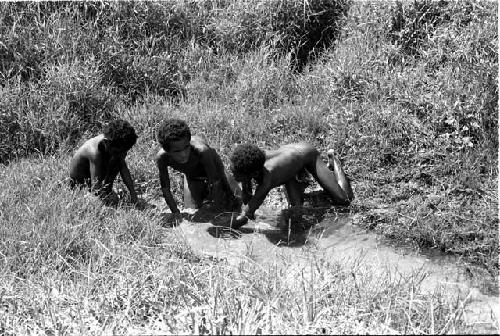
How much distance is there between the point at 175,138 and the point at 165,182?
1.99 ft

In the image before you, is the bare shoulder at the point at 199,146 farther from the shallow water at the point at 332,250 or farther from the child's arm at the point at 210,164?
the shallow water at the point at 332,250

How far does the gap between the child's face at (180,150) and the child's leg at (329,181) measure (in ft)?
3.93

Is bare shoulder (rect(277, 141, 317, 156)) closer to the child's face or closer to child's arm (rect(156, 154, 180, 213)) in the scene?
the child's face

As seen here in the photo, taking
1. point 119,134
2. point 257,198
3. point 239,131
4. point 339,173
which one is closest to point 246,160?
point 257,198

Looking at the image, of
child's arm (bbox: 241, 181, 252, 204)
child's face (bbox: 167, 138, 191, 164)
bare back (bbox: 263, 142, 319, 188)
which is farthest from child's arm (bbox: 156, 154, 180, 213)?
bare back (bbox: 263, 142, 319, 188)

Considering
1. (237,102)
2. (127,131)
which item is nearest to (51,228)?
(127,131)

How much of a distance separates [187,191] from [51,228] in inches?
60.5

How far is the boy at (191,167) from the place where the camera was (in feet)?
19.1

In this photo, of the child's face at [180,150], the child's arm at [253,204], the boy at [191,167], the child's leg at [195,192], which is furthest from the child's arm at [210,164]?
the child's arm at [253,204]

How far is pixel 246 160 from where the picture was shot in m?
5.59

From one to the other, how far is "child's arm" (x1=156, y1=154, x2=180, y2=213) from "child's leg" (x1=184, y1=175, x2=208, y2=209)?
0.76 feet

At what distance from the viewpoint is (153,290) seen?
14.9 ft

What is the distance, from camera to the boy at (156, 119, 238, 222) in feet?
19.1

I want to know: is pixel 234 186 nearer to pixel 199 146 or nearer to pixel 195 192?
pixel 195 192
